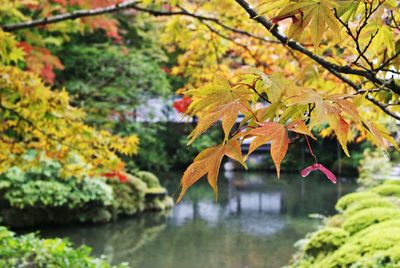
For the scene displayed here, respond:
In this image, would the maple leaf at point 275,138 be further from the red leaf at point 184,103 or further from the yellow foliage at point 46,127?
the red leaf at point 184,103

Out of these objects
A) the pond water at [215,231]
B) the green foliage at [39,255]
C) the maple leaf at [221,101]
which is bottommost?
the pond water at [215,231]

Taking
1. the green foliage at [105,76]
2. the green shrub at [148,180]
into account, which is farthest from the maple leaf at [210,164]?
the green foliage at [105,76]

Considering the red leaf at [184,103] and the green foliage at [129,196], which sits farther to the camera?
the green foliage at [129,196]

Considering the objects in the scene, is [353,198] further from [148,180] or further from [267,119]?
[148,180]

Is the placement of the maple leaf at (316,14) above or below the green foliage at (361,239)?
above

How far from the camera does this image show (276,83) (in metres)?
0.80

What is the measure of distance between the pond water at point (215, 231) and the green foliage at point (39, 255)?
168 centimetres

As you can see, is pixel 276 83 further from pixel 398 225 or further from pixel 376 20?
pixel 398 225

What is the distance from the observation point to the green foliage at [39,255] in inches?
110

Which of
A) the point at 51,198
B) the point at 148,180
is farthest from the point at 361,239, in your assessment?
the point at 148,180

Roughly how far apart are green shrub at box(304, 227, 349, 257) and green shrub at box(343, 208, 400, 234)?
3.8 inches

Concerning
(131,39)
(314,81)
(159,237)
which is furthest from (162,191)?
(314,81)

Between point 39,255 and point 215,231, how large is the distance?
13.7 feet

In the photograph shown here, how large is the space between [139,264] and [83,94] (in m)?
5.87
